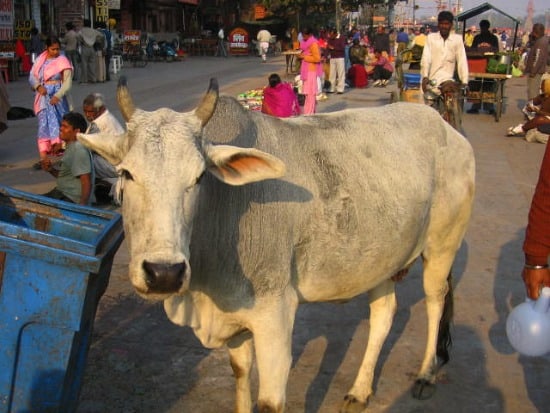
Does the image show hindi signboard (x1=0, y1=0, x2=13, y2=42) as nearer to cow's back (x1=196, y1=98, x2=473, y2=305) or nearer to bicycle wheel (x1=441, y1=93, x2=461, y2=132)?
bicycle wheel (x1=441, y1=93, x2=461, y2=132)

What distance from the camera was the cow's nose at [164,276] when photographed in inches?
89.9

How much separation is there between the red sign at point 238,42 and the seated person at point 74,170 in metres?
32.0

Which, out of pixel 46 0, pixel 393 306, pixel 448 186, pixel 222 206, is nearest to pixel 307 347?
pixel 393 306

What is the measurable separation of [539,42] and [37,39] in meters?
13.3

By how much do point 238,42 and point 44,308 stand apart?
117 feet

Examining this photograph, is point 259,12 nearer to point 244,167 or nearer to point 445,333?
point 445,333

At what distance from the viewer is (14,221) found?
336 centimetres

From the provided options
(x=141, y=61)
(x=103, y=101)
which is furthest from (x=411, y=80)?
(x=141, y=61)

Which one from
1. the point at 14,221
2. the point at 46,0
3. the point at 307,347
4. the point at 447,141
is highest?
the point at 46,0

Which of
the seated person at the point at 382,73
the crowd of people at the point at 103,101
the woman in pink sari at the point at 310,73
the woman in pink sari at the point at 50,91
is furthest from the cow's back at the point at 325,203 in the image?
the seated person at the point at 382,73

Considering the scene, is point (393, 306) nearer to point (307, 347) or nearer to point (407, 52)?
point (307, 347)

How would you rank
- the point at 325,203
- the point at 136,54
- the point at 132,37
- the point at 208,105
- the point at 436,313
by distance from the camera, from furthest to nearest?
the point at 132,37, the point at 136,54, the point at 436,313, the point at 325,203, the point at 208,105

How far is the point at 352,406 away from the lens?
12.1 ft

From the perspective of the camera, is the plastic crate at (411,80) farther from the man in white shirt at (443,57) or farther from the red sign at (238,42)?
the red sign at (238,42)
